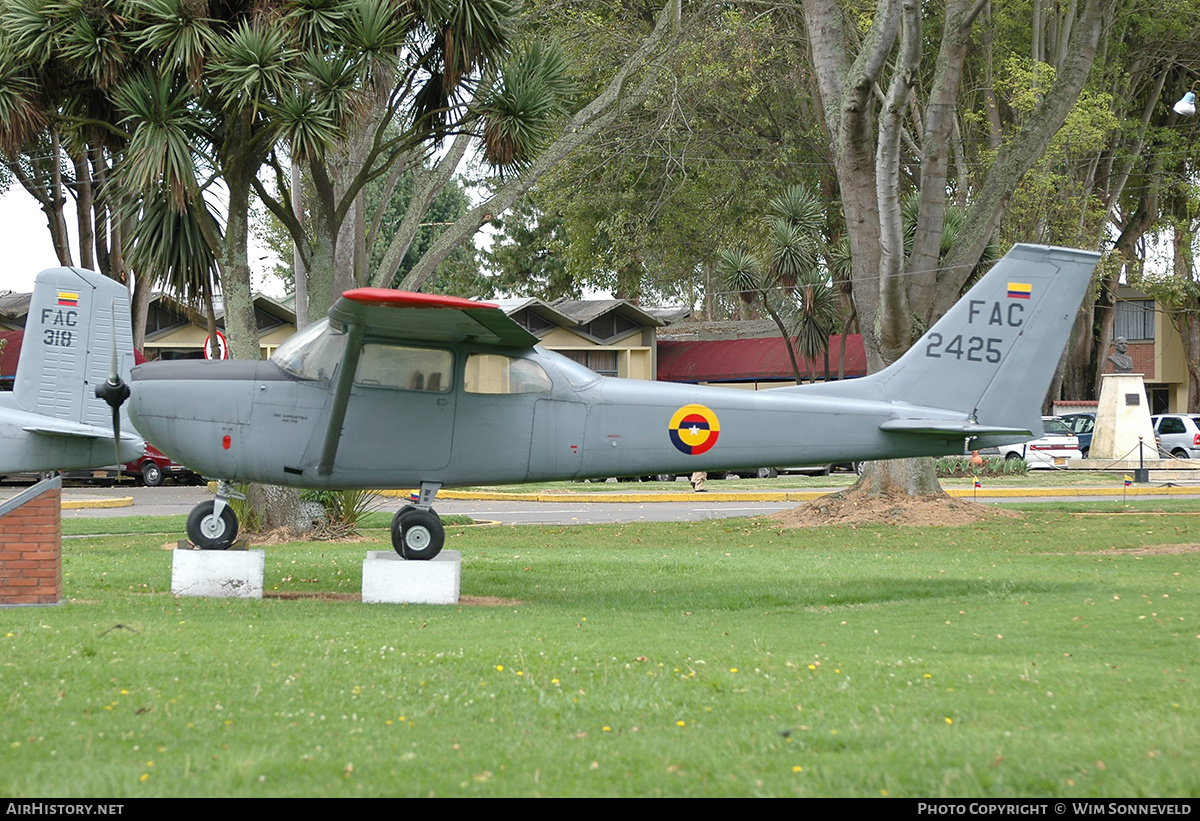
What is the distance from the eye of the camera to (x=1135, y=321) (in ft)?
167

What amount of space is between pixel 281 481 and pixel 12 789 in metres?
6.36

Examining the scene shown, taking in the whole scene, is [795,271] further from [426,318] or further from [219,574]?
[219,574]

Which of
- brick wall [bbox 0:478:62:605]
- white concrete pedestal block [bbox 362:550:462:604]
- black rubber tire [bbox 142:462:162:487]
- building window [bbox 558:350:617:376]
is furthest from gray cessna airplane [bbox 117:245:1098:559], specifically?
building window [bbox 558:350:617:376]

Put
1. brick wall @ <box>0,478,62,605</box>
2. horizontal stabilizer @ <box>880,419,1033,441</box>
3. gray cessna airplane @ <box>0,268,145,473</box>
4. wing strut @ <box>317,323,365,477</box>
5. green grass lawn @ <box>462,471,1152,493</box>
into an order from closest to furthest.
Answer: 1. brick wall @ <box>0,478,62,605</box>
2. wing strut @ <box>317,323,365,477</box>
3. horizontal stabilizer @ <box>880,419,1033,441</box>
4. gray cessna airplane @ <box>0,268,145,473</box>
5. green grass lawn @ <box>462,471,1152,493</box>

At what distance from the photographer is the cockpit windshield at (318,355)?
33.9 feet

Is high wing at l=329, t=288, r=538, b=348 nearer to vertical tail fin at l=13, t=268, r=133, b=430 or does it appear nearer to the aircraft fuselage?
the aircraft fuselage

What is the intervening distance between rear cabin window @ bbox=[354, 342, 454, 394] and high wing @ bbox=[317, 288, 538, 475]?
0.15 m

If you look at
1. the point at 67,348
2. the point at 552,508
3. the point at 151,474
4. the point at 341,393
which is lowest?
the point at 552,508

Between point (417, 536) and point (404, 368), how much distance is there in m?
1.55

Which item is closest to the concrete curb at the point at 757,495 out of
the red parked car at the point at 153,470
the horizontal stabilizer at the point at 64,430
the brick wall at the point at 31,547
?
the red parked car at the point at 153,470

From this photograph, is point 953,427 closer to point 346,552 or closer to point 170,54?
point 346,552

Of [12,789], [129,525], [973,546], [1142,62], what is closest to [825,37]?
[973,546]

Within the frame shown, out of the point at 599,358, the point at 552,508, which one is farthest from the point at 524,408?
the point at 599,358

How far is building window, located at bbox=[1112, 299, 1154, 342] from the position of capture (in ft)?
165
